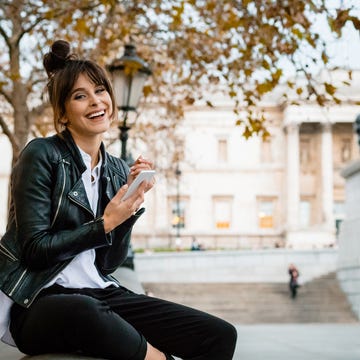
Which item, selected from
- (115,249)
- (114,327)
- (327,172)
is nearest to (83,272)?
(115,249)

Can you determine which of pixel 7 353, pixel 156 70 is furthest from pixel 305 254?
pixel 7 353

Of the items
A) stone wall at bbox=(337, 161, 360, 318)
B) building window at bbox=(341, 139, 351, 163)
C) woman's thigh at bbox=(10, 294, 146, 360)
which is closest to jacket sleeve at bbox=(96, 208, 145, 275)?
woman's thigh at bbox=(10, 294, 146, 360)

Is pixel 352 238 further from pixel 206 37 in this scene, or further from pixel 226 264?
pixel 226 264

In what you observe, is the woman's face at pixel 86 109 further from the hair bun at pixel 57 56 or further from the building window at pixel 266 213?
the building window at pixel 266 213

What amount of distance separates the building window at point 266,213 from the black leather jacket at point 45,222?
5814 centimetres

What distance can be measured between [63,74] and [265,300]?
74.8 feet

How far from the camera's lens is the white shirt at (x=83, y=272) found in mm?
2605

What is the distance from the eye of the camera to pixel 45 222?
258 cm

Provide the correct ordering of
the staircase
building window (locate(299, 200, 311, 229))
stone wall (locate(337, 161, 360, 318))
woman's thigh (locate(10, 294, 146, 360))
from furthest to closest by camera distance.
→ building window (locate(299, 200, 311, 229))
the staircase
stone wall (locate(337, 161, 360, 318))
woman's thigh (locate(10, 294, 146, 360))

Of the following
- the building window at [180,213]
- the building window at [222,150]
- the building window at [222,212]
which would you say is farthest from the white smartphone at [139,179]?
the building window at [222,150]

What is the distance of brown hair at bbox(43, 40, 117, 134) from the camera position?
2781 mm

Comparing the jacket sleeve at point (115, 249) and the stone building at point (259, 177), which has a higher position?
the stone building at point (259, 177)

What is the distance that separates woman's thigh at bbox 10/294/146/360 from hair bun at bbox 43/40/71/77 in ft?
2.98

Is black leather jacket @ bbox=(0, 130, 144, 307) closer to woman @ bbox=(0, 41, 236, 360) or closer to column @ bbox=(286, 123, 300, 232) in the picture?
woman @ bbox=(0, 41, 236, 360)
